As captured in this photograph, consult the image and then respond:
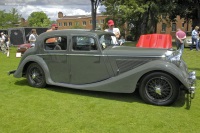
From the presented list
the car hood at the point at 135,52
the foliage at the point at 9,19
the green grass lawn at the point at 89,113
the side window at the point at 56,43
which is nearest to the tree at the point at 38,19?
the foliage at the point at 9,19

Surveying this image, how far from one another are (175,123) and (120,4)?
30901 millimetres

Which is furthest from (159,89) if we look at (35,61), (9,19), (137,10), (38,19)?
(38,19)

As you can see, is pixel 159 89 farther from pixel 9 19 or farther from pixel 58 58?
pixel 9 19

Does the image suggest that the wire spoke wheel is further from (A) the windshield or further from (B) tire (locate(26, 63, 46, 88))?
(B) tire (locate(26, 63, 46, 88))

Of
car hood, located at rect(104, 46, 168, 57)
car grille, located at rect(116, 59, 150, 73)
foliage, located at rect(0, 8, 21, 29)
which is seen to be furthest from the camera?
foliage, located at rect(0, 8, 21, 29)

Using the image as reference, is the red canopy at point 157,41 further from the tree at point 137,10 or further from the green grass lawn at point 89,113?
the tree at point 137,10

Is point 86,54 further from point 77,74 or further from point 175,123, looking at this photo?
point 175,123

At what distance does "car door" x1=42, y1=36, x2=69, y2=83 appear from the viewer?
5.88 meters

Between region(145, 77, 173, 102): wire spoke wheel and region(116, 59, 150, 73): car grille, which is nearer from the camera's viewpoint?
region(145, 77, 173, 102): wire spoke wheel

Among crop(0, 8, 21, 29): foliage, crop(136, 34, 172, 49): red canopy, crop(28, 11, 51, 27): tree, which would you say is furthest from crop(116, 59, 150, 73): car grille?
crop(28, 11, 51, 27): tree

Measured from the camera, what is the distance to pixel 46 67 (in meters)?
6.15

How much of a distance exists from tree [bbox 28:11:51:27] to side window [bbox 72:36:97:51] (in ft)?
297

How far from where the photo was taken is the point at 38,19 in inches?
3706

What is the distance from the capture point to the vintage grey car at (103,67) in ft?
16.0
